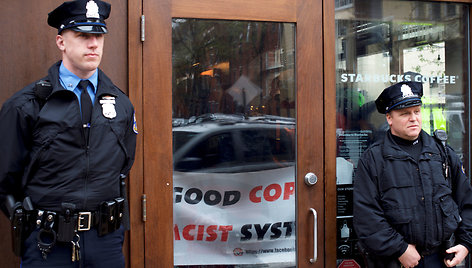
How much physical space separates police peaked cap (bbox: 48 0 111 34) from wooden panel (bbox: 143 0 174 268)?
0.62 m

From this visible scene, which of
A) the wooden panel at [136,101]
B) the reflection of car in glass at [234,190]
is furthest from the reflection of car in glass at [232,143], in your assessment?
the wooden panel at [136,101]

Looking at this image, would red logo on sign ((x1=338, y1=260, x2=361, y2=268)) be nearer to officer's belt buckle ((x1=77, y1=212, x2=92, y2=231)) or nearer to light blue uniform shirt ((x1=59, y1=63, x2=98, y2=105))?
officer's belt buckle ((x1=77, y1=212, x2=92, y2=231))

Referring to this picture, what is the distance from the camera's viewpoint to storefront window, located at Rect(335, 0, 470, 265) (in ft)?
11.3

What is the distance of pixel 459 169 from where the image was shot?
286cm

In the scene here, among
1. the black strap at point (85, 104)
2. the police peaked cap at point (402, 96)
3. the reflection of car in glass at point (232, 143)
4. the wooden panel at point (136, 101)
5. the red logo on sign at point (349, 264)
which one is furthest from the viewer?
the red logo on sign at point (349, 264)

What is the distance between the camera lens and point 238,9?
125 inches

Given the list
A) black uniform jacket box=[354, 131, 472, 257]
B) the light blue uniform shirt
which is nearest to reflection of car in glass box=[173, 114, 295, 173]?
black uniform jacket box=[354, 131, 472, 257]

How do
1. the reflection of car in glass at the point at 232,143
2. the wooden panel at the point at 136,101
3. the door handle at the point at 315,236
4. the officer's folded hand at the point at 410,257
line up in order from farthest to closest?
1. the door handle at the point at 315,236
2. the reflection of car in glass at the point at 232,143
3. the wooden panel at the point at 136,101
4. the officer's folded hand at the point at 410,257

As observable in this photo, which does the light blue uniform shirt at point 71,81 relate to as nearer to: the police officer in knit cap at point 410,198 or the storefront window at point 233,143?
the storefront window at point 233,143

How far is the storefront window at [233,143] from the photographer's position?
123 inches

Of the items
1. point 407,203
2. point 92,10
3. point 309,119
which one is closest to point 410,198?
point 407,203

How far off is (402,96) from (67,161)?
1.82m

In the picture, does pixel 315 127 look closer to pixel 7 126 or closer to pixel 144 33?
pixel 144 33

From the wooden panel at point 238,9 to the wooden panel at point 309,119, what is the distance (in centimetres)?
10
